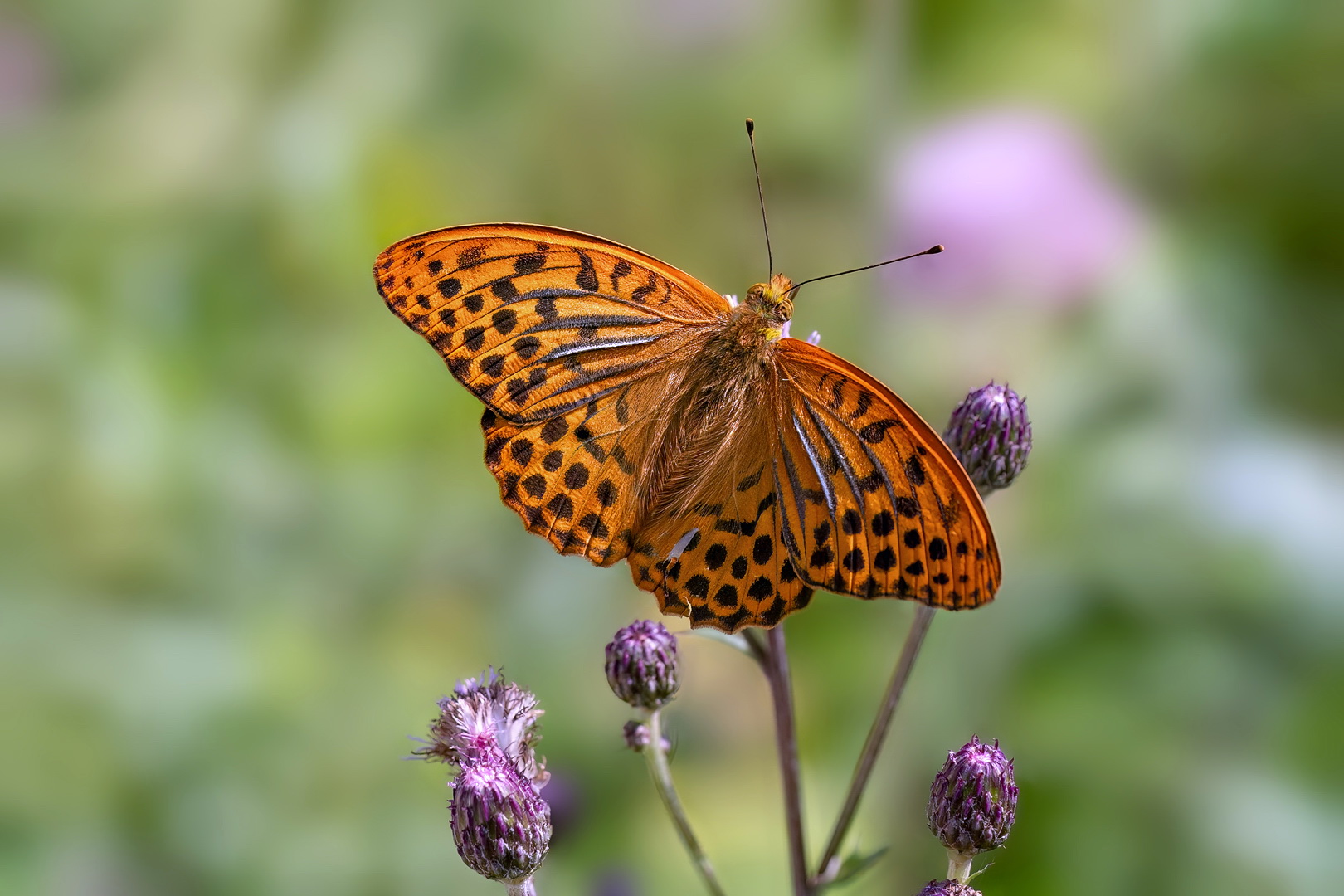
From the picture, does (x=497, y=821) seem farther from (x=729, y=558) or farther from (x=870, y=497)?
(x=870, y=497)

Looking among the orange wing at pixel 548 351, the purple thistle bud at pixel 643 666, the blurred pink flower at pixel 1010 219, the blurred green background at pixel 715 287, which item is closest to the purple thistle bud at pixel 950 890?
the purple thistle bud at pixel 643 666

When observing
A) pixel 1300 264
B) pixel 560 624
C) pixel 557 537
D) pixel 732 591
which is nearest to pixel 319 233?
pixel 560 624

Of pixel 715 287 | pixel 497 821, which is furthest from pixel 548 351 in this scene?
pixel 715 287

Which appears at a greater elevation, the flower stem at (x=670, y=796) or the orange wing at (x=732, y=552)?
the orange wing at (x=732, y=552)

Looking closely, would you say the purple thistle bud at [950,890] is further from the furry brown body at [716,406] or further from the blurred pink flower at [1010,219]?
the blurred pink flower at [1010,219]

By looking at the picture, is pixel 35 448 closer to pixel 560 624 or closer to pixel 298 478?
pixel 298 478

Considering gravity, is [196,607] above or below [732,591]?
above

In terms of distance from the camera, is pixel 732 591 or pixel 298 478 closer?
pixel 732 591
